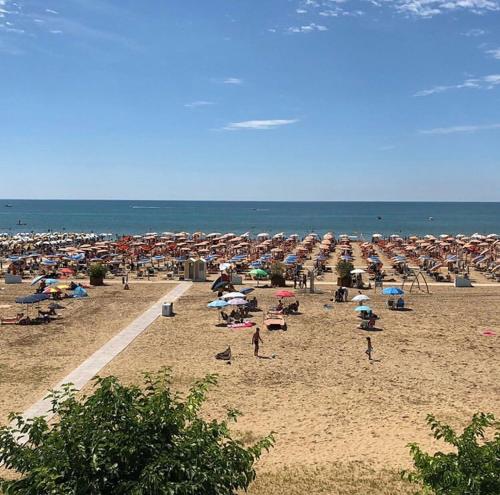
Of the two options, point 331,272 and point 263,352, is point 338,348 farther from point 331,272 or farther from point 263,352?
point 331,272

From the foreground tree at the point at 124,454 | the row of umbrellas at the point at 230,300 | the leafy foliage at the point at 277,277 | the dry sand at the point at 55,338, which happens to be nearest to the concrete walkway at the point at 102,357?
the dry sand at the point at 55,338

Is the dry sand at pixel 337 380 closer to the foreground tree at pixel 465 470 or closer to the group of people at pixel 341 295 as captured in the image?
the group of people at pixel 341 295

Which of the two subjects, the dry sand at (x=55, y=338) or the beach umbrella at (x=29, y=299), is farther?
the beach umbrella at (x=29, y=299)

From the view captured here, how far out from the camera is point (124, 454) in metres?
4.97

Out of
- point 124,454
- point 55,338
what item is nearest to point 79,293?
point 55,338

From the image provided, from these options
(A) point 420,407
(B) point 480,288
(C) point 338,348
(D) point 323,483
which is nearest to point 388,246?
(B) point 480,288

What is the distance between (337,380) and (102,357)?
284 inches

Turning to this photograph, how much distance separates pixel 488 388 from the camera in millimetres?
13953

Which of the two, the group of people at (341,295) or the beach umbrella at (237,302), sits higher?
the beach umbrella at (237,302)

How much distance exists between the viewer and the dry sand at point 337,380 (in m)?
10.2

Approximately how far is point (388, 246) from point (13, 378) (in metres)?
41.8

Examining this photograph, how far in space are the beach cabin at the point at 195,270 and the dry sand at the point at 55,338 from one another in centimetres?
304

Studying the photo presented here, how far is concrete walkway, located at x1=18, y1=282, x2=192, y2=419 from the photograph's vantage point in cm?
1241

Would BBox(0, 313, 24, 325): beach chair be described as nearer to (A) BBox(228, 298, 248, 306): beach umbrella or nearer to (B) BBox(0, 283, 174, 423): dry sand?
(B) BBox(0, 283, 174, 423): dry sand
